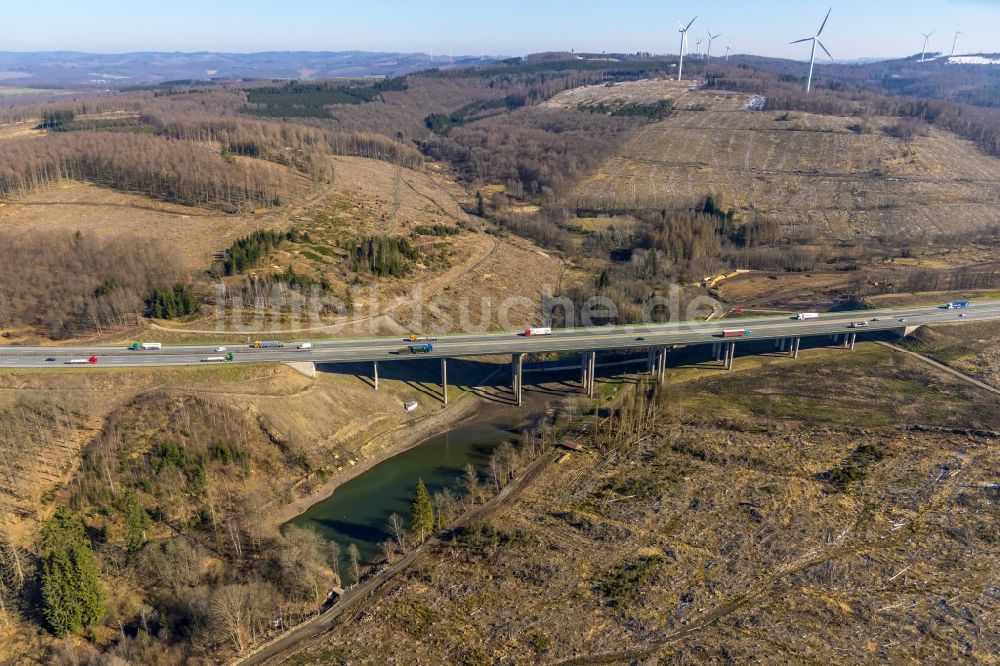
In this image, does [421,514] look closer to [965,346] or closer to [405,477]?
[405,477]

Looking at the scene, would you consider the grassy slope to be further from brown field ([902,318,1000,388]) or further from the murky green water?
brown field ([902,318,1000,388])

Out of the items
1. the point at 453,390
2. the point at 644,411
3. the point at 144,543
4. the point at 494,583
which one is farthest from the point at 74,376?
the point at 644,411

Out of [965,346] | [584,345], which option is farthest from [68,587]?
[965,346]

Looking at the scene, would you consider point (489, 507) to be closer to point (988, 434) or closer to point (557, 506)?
point (557, 506)

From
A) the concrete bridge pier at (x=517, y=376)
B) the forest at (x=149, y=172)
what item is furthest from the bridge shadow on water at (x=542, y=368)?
the forest at (x=149, y=172)

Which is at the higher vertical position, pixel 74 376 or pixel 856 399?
pixel 74 376

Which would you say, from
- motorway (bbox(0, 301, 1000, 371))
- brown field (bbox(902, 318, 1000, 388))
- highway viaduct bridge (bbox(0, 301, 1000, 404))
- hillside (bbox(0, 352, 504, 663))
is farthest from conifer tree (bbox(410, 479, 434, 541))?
brown field (bbox(902, 318, 1000, 388))
